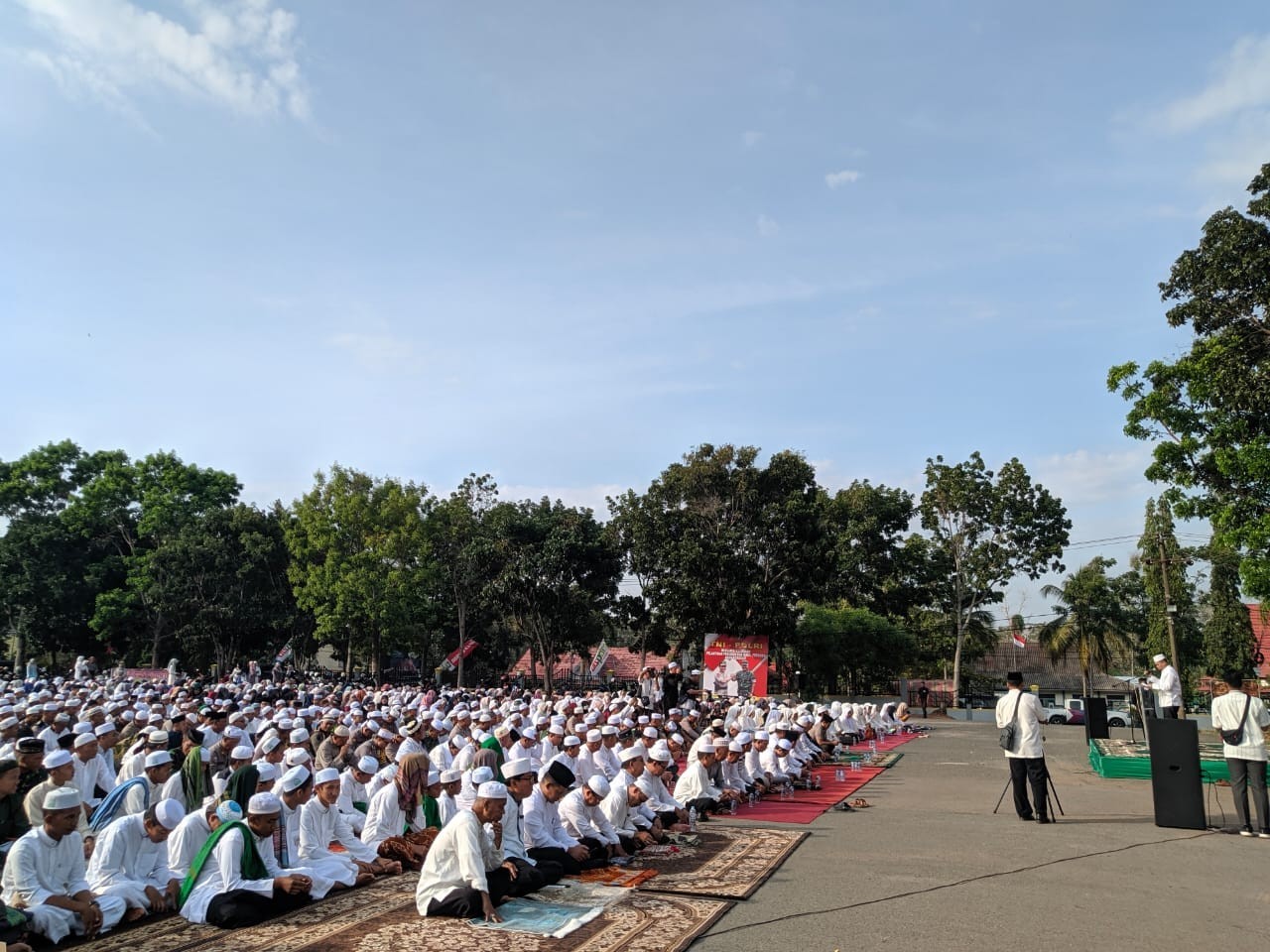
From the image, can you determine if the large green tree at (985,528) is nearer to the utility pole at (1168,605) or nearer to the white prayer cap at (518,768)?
the utility pole at (1168,605)

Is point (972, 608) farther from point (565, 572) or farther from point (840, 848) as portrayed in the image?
point (840, 848)

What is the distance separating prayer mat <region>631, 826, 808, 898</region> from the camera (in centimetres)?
616

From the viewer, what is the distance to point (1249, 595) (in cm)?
1431

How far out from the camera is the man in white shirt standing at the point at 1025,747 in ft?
28.7

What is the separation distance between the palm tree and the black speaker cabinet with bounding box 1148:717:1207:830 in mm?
26078

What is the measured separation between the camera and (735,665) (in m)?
27.7

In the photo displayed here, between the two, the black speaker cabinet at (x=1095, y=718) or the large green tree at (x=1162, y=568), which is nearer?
the black speaker cabinet at (x=1095, y=718)

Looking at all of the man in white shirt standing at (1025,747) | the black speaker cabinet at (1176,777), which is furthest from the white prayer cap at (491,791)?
the black speaker cabinet at (1176,777)

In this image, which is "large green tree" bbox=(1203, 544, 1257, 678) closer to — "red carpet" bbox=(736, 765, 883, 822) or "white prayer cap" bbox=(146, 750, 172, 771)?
"red carpet" bbox=(736, 765, 883, 822)

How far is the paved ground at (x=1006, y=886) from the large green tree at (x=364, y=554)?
65.8 ft

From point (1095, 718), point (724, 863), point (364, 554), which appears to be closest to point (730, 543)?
point (364, 554)

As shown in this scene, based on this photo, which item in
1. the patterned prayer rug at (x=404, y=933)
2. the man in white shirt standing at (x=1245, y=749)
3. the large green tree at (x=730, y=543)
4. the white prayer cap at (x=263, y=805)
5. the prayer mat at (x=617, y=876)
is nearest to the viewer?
the patterned prayer rug at (x=404, y=933)

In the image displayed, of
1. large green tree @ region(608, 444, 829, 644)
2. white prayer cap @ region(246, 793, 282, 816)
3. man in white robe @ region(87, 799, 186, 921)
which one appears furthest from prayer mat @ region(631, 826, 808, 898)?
large green tree @ region(608, 444, 829, 644)

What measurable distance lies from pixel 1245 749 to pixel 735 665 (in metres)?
19.9
